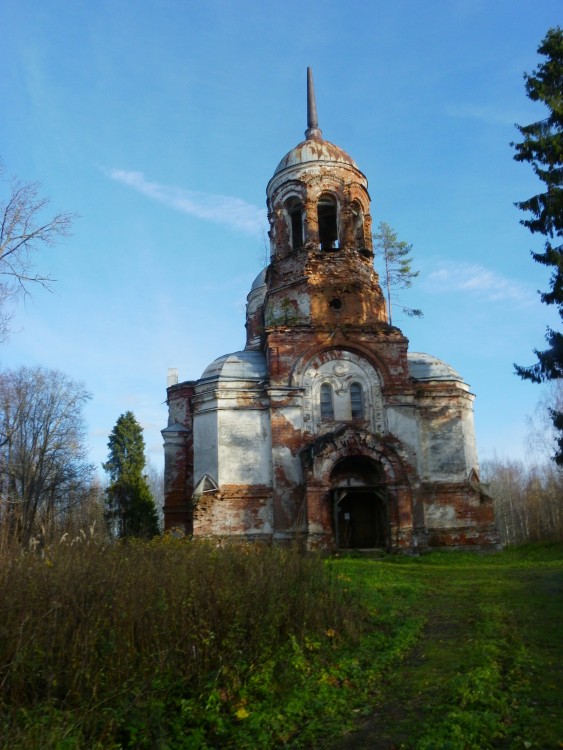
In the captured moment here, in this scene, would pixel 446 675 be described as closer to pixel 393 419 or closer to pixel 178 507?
pixel 393 419

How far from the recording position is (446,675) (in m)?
6.61

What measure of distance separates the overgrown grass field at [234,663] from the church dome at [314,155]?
17.5m

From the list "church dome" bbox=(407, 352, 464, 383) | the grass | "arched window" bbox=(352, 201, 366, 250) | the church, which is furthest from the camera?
"arched window" bbox=(352, 201, 366, 250)

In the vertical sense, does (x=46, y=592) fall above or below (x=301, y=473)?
below

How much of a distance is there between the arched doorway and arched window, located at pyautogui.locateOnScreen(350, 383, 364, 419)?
1485 millimetres

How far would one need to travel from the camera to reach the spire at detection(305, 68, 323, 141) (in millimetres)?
24891

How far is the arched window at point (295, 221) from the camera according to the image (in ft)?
75.5

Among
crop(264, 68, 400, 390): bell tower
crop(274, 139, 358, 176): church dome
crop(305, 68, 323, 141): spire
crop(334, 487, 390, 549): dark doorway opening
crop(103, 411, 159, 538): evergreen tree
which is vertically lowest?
crop(334, 487, 390, 549): dark doorway opening

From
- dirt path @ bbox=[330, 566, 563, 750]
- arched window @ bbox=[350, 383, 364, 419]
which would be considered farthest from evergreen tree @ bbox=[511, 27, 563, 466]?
arched window @ bbox=[350, 383, 364, 419]

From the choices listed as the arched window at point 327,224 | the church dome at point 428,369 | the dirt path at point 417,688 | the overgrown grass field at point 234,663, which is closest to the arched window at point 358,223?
the arched window at point 327,224

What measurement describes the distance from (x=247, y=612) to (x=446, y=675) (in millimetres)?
2101

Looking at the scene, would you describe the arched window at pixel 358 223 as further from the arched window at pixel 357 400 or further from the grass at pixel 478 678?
the grass at pixel 478 678

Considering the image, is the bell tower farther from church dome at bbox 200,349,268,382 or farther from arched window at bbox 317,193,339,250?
church dome at bbox 200,349,268,382

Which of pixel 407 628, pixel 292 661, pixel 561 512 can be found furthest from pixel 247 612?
pixel 561 512
